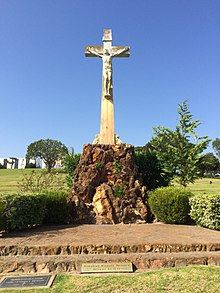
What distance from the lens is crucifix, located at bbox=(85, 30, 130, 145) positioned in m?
10.7

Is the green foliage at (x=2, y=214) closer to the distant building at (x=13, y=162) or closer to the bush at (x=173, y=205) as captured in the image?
the bush at (x=173, y=205)

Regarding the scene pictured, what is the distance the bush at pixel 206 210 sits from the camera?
7168 mm

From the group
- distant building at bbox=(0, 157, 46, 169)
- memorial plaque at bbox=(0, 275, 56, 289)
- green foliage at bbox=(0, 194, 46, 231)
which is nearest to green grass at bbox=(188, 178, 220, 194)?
green foliage at bbox=(0, 194, 46, 231)

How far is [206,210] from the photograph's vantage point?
742 cm

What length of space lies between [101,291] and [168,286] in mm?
1025

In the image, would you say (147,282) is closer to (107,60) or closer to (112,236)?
(112,236)

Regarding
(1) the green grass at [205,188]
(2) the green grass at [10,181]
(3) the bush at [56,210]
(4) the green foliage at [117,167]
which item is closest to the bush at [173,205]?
(4) the green foliage at [117,167]

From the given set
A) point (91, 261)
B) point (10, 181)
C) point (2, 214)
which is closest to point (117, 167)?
point (2, 214)

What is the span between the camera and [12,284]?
429 centimetres

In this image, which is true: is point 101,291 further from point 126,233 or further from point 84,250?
point 126,233

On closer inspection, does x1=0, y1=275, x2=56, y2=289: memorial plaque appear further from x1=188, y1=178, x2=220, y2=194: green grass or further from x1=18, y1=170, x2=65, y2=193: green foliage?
x1=188, y1=178, x2=220, y2=194: green grass

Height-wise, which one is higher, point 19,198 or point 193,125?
point 193,125

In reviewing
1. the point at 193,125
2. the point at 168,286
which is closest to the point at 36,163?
the point at 193,125

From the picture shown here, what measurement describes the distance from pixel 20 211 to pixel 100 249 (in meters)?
2.76
